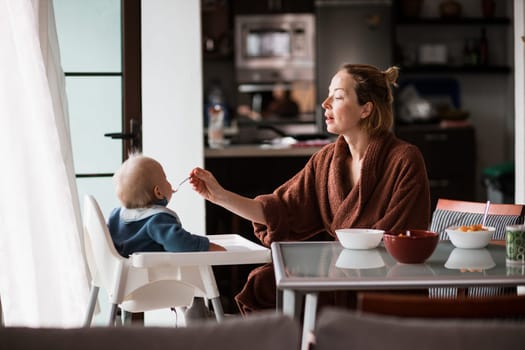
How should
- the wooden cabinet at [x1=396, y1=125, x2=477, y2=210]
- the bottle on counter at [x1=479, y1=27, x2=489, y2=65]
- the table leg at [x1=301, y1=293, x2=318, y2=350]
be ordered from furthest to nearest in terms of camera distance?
1. the bottle on counter at [x1=479, y1=27, x2=489, y2=65]
2. the wooden cabinet at [x1=396, y1=125, x2=477, y2=210]
3. the table leg at [x1=301, y1=293, x2=318, y2=350]

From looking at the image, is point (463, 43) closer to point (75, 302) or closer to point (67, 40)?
point (67, 40)

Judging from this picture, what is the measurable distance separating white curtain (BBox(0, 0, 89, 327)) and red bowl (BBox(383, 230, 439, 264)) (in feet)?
5.00

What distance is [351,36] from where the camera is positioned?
7.71 m

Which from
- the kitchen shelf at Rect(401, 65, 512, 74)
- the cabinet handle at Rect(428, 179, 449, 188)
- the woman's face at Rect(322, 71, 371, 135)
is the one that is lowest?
the cabinet handle at Rect(428, 179, 449, 188)

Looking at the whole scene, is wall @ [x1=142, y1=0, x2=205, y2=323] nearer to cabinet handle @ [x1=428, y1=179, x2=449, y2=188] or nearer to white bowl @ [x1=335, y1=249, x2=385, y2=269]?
white bowl @ [x1=335, y1=249, x2=385, y2=269]

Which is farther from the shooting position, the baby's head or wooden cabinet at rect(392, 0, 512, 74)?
wooden cabinet at rect(392, 0, 512, 74)

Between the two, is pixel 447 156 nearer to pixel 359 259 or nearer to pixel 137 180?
pixel 137 180

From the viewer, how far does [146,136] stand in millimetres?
3977

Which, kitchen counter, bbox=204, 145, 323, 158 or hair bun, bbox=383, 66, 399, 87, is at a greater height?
hair bun, bbox=383, 66, 399, 87

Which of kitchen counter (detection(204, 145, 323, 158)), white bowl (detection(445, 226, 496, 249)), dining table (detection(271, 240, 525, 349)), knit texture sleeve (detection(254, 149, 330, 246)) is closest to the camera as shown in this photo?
dining table (detection(271, 240, 525, 349))

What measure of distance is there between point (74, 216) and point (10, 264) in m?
0.29

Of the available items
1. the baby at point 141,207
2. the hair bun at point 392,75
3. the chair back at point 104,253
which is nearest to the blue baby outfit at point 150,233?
the baby at point 141,207

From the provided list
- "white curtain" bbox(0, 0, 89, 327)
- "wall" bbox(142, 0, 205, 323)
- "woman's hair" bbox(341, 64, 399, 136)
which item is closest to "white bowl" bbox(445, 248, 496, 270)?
"woman's hair" bbox(341, 64, 399, 136)

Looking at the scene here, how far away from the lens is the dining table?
1.94 m
